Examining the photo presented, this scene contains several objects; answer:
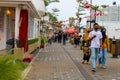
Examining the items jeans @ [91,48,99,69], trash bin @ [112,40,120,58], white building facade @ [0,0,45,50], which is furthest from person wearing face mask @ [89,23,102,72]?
trash bin @ [112,40,120,58]

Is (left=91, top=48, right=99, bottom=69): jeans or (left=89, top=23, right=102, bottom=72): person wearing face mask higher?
(left=89, top=23, right=102, bottom=72): person wearing face mask

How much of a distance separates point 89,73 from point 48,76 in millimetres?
2141

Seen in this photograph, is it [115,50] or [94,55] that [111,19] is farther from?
[94,55]

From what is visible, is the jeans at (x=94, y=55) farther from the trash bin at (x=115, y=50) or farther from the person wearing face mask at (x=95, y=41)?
the trash bin at (x=115, y=50)

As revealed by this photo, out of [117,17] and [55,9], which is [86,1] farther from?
[55,9]

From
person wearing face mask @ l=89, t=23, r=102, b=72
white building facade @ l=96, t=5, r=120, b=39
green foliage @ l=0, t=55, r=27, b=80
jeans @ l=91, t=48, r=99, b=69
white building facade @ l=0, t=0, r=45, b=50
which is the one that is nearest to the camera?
green foliage @ l=0, t=55, r=27, b=80

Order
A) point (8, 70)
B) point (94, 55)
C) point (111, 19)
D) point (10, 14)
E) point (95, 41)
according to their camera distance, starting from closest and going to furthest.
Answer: point (8, 70) → point (94, 55) → point (95, 41) → point (10, 14) → point (111, 19)

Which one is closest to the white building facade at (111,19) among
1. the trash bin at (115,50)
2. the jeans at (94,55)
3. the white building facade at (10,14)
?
the trash bin at (115,50)

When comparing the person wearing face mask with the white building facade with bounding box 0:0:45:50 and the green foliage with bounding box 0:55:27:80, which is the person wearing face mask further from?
the green foliage with bounding box 0:55:27:80

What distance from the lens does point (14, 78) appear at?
9.35 metres

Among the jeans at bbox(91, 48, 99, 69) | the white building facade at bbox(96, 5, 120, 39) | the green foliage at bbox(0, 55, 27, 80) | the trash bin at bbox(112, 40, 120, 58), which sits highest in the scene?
the white building facade at bbox(96, 5, 120, 39)

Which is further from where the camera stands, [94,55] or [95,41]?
[95,41]

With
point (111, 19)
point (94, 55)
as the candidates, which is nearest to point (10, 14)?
point (94, 55)

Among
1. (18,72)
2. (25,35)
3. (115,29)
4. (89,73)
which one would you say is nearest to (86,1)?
(115,29)
